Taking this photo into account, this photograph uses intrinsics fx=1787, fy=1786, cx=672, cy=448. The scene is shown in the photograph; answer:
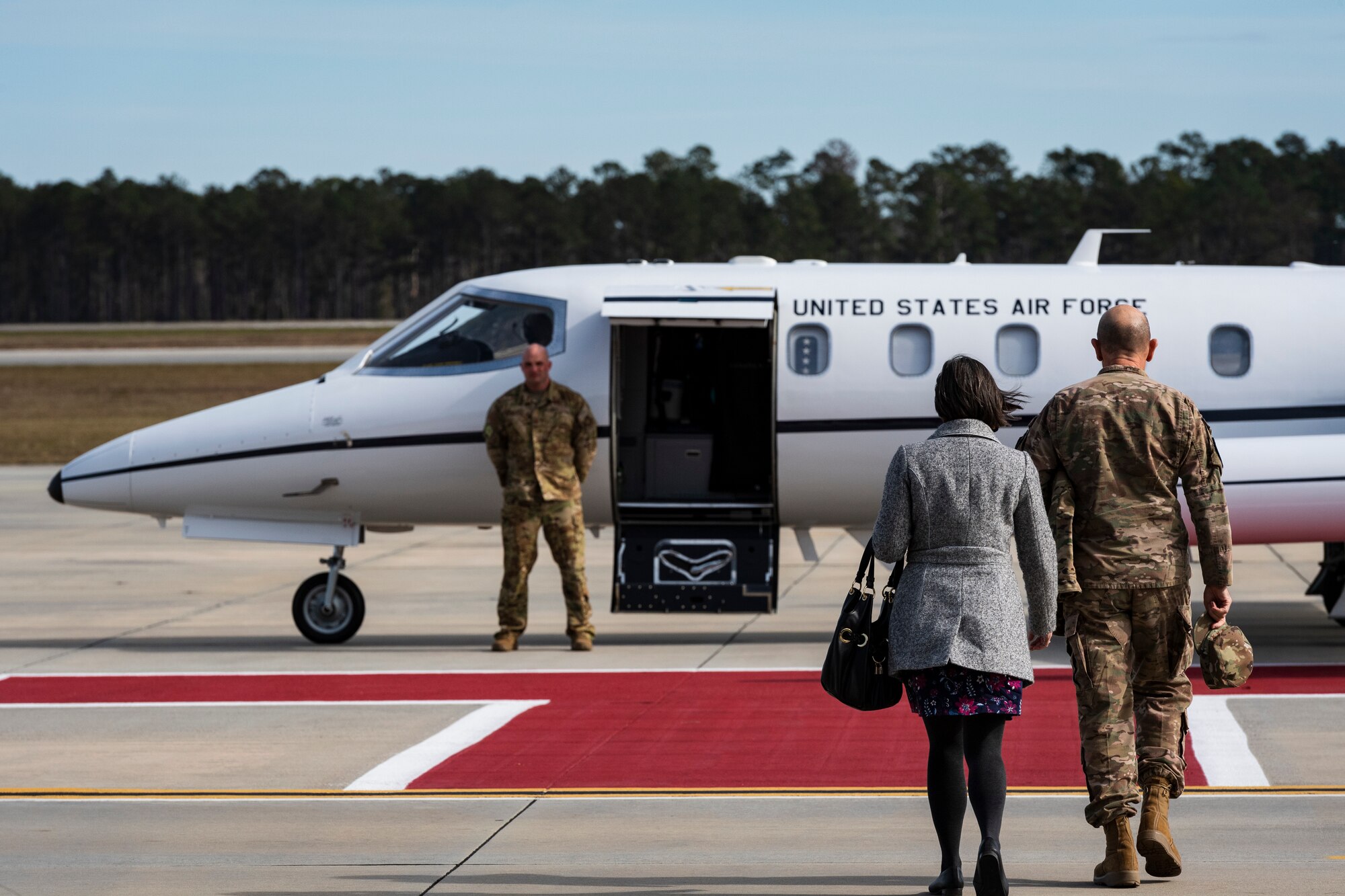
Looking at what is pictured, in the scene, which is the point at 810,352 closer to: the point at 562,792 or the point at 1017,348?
the point at 1017,348

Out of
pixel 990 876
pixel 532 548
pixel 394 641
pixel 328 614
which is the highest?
pixel 532 548

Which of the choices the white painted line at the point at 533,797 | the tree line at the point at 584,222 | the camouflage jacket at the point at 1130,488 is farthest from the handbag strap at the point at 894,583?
the tree line at the point at 584,222

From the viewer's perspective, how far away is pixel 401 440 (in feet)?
41.2

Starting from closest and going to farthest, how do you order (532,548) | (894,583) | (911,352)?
(894,583)
(532,548)
(911,352)

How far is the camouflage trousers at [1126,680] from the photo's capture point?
20.0ft

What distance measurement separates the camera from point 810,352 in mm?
12531

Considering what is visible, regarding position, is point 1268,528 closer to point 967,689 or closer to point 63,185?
point 967,689

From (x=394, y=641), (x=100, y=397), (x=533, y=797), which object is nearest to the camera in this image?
(x=533, y=797)

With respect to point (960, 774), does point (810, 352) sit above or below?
above

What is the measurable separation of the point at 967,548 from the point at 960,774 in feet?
2.47

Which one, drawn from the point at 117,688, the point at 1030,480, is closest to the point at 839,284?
the point at 117,688

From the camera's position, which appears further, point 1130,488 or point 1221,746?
point 1221,746

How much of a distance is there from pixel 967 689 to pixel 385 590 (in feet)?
36.8

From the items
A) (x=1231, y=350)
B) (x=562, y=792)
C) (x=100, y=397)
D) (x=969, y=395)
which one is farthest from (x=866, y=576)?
(x=100, y=397)
